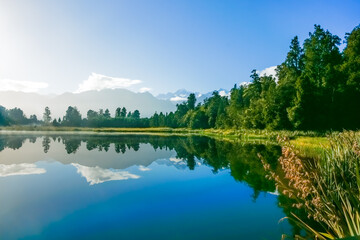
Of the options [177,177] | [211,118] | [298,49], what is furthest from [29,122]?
[177,177]

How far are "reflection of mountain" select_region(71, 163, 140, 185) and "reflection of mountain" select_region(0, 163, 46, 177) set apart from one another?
98.8 inches

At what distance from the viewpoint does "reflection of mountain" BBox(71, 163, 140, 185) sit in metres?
14.4

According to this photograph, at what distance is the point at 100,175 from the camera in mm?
15414

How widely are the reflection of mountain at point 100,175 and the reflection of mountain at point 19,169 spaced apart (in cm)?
251

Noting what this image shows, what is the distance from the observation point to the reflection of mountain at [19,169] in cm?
1552

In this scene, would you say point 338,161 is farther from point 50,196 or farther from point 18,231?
point 50,196

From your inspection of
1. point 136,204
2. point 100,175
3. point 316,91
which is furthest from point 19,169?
point 316,91

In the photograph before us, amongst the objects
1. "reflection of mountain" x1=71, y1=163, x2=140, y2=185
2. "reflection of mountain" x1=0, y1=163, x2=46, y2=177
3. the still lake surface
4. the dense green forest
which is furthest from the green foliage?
"reflection of mountain" x1=71, y1=163, x2=140, y2=185

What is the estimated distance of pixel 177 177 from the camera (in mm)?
15812

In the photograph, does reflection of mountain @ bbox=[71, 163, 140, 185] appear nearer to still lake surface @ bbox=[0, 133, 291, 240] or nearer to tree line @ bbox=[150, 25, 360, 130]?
still lake surface @ bbox=[0, 133, 291, 240]

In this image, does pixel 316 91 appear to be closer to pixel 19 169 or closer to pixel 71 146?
pixel 71 146

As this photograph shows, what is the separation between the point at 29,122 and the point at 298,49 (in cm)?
15656

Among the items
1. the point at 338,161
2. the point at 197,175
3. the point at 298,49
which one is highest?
the point at 298,49

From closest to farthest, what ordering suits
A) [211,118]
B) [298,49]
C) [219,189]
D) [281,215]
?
[281,215] → [219,189] → [298,49] → [211,118]
